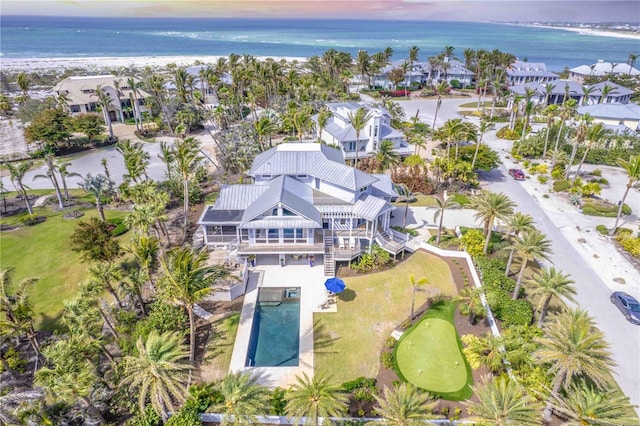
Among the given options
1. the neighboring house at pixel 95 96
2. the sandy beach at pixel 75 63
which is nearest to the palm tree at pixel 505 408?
the neighboring house at pixel 95 96

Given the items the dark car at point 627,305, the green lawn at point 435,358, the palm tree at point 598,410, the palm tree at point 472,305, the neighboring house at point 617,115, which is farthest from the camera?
the neighboring house at point 617,115

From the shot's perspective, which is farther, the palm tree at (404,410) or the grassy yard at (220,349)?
the grassy yard at (220,349)

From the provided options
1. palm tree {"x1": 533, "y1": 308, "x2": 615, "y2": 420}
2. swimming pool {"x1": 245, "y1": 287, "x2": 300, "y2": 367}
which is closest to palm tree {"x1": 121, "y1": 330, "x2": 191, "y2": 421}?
swimming pool {"x1": 245, "y1": 287, "x2": 300, "y2": 367}

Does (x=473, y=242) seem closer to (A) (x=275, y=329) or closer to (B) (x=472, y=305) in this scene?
(B) (x=472, y=305)

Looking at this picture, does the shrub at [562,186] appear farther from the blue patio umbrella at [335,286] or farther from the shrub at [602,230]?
the blue patio umbrella at [335,286]

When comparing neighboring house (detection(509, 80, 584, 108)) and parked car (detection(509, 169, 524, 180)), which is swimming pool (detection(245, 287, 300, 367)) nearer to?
parked car (detection(509, 169, 524, 180))

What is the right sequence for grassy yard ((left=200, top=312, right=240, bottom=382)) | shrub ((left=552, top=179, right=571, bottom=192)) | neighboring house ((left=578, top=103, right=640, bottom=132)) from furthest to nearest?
neighboring house ((left=578, top=103, right=640, bottom=132)) → shrub ((left=552, top=179, right=571, bottom=192)) → grassy yard ((left=200, top=312, right=240, bottom=382))

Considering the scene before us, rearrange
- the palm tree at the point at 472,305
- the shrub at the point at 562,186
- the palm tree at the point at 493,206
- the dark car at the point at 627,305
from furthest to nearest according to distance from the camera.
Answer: the shrub at the point at 562,186, the palm tree at the point at 493,206, the dark car at the point at 627,305, the palm tree at the point at 472,305
